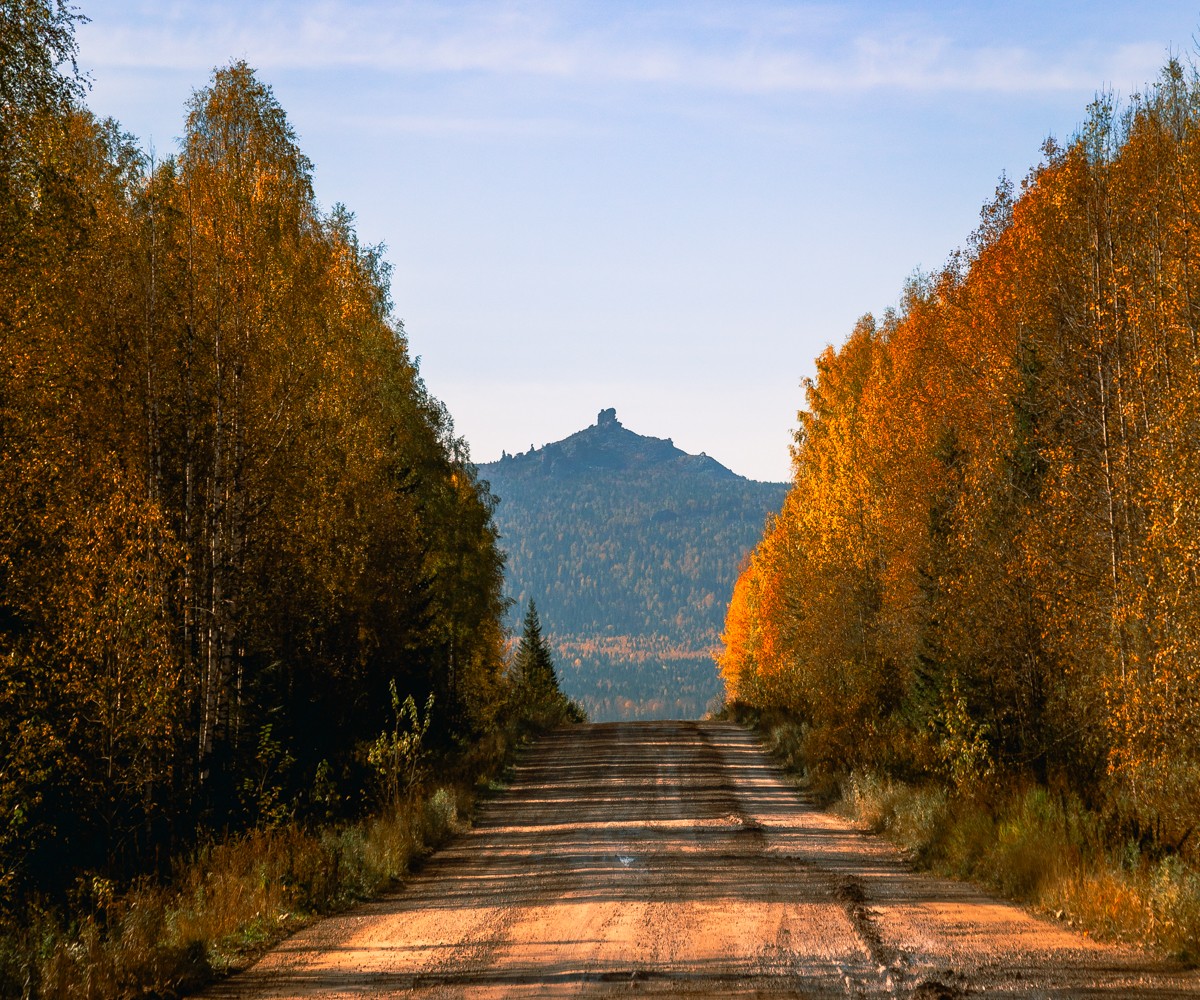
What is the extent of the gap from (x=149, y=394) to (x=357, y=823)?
7.58m

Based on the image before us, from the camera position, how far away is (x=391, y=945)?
405 inches

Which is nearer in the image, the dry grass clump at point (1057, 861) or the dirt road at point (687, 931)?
the dirt road at point (687, 931)

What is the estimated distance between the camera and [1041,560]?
16.6 meters

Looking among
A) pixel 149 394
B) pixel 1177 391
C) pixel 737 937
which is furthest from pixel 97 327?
pixel 1177 391

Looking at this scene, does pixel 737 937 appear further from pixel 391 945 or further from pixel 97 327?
pixel 97 327

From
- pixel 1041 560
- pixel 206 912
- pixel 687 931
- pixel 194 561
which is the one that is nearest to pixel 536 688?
pixel 194 561

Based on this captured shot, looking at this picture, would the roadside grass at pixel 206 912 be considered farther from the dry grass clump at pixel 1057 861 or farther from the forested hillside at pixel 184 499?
the dry grass clump at pixel 1057 861

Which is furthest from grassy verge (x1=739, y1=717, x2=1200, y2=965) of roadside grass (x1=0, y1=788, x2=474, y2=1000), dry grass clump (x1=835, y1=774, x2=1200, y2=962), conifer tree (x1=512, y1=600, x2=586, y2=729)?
conifer tree (x1=512, y1=600, x2=586, y2=729)

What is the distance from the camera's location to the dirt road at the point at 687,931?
854 centimetres

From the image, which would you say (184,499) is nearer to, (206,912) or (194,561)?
(194,561)

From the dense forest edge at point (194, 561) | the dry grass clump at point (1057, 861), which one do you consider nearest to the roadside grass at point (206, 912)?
the dense forest edge at point (194, 561)

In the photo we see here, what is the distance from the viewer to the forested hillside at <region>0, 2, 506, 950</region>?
1306 centimetres

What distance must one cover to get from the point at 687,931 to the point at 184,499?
1272cm

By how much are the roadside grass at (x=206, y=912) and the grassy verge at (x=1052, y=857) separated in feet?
23.6
